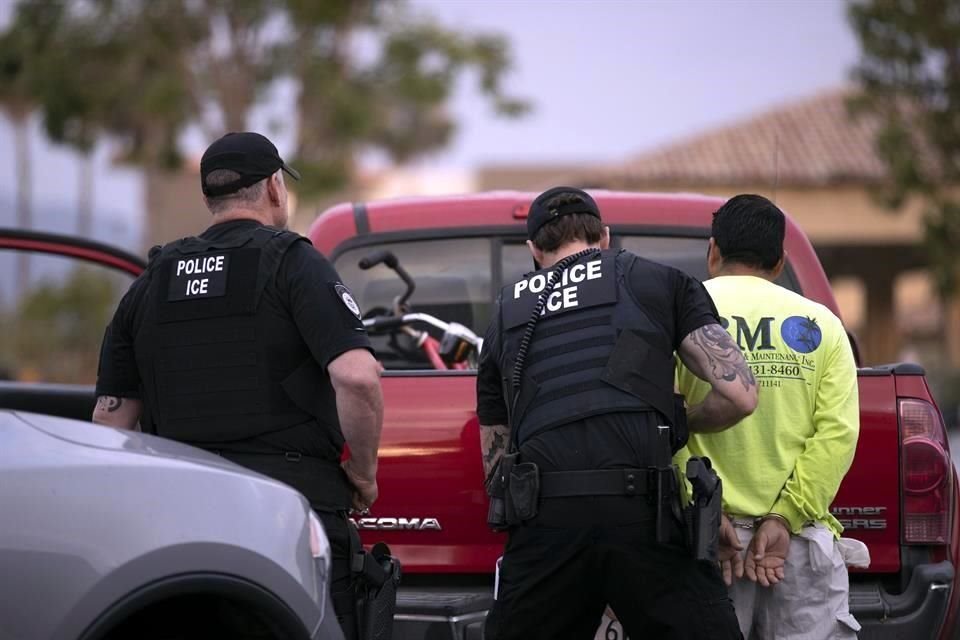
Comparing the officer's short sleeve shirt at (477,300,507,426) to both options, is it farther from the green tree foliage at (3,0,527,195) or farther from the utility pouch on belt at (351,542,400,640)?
the green tree foliage at (3,0,527,195)

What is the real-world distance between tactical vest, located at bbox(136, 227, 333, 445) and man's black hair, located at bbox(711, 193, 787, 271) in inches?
46.2

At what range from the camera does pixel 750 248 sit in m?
4.10

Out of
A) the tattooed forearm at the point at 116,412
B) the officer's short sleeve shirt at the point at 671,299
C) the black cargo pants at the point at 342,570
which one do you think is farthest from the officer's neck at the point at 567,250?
the tattooed forearm at the point at 116,412

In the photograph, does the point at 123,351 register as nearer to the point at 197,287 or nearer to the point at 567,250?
the point at 197,287

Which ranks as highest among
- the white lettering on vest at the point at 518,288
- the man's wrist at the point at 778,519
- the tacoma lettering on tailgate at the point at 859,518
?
the white lettering on vest at the point at 518,288

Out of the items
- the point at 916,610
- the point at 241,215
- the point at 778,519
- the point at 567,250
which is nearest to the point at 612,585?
the point at 778,519

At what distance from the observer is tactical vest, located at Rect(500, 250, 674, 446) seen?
372cm

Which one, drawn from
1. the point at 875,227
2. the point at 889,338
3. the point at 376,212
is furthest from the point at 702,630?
the point at 889,338

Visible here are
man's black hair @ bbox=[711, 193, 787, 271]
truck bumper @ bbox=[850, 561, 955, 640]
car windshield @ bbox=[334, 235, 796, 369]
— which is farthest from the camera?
car windshield @ bbox=[334, 235, 796, 369]

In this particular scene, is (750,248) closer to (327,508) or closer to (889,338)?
(327,508)

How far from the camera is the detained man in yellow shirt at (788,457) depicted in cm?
395

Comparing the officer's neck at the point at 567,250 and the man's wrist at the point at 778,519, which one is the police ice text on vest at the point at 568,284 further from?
the man's wrist at the point at 778,519

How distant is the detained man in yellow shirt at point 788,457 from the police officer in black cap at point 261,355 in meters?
0.93

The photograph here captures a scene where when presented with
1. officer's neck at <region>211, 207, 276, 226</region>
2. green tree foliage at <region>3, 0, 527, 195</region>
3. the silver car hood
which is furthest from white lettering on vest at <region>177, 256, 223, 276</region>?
green tree foliage at <region>3, 0, 527, 195</region>
